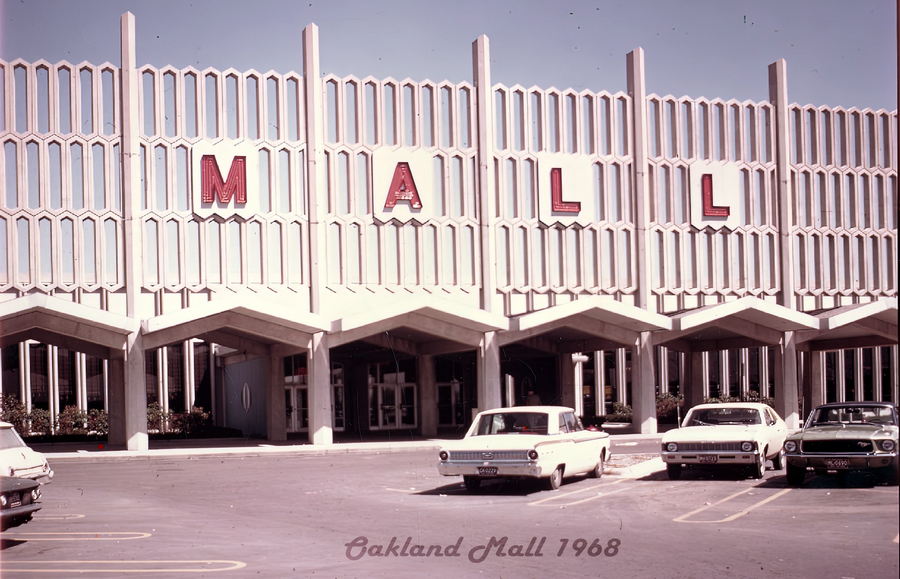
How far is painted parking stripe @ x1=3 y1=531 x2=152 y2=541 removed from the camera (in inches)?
550

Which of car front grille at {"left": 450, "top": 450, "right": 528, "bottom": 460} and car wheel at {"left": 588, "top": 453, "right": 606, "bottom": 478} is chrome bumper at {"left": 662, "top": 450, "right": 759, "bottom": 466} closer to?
car wheel at {"left": 588, "top": 453, "right": 606, "bottom": 478}

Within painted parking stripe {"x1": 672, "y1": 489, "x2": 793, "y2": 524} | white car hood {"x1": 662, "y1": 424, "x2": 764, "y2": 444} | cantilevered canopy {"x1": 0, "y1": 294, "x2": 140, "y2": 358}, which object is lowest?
painted parking stripe {"x1": 672, "y1": 489, "x2": 793, "y2": 524}

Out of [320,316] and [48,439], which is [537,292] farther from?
[48,439]

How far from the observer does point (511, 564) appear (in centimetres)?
1134

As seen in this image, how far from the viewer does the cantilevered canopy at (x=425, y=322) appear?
123ft

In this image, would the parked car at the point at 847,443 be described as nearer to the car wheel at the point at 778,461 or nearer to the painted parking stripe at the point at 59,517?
the car wheel at the point at 778,461

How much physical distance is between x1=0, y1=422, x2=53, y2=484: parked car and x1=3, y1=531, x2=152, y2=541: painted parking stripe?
2.39m

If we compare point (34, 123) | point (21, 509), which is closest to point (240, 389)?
point (34, 123)

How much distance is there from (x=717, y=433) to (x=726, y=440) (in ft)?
1.14

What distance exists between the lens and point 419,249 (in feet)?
136

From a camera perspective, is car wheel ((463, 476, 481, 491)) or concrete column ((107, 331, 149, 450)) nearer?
car wheel ((463, 476, 481, 491))

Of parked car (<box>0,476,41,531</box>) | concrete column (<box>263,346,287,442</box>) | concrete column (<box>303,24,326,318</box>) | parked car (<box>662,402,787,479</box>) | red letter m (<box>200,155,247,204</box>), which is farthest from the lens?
concrete column (<box>263,346,287,442</box>)

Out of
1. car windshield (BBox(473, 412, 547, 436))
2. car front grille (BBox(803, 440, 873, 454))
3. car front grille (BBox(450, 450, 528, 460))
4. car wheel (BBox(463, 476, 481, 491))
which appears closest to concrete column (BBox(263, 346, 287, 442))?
car windshield (BBox(473, 412, 547, 436))

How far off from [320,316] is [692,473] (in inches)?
766
